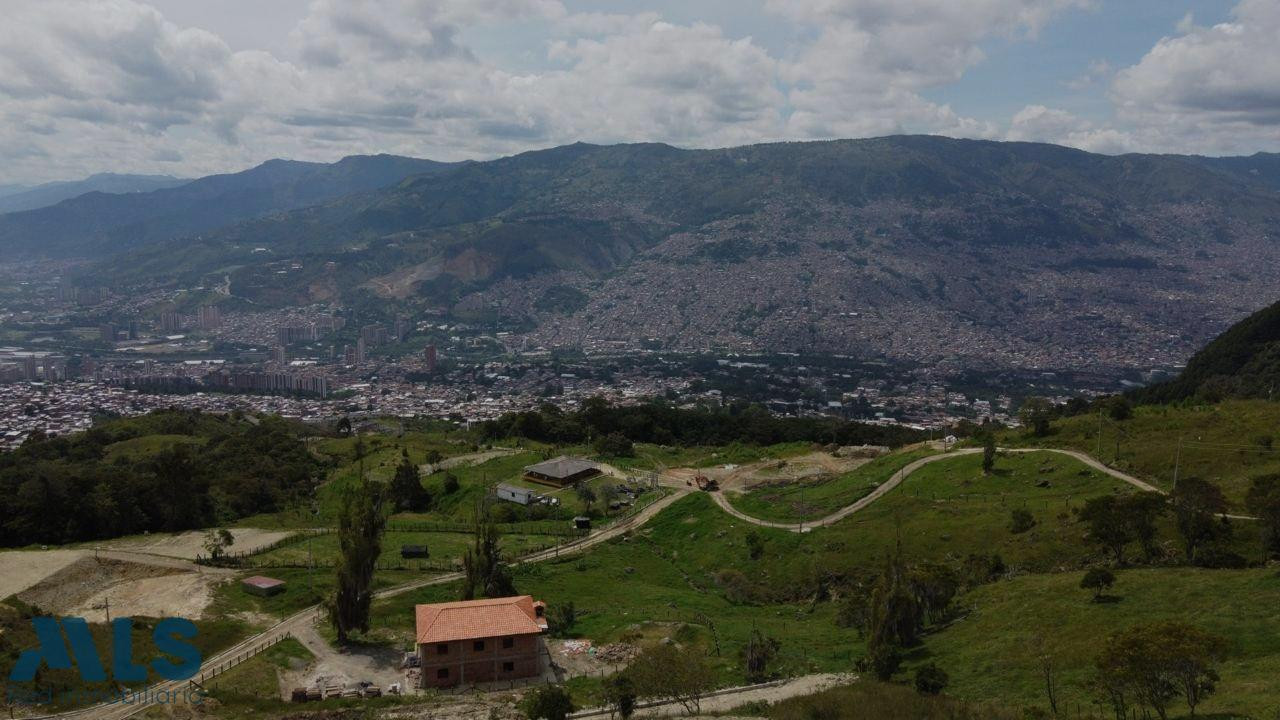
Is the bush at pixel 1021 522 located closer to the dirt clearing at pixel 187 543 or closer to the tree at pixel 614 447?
the tree at pixel 614 447

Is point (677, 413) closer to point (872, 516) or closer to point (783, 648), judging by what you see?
point (872, 516)

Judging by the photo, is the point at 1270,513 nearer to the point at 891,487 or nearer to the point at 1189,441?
the point at 1189,441

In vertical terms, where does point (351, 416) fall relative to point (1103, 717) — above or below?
below

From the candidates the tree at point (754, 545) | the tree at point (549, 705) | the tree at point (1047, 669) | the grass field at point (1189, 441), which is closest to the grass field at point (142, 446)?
the tree at point (754, 545)

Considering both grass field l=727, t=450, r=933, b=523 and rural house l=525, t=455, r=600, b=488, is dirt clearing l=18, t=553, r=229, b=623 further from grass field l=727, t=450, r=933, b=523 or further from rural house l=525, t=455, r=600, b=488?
grass field l=727, t=450, r=933, b=523

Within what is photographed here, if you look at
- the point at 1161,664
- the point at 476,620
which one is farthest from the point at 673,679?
the point at 1161,664

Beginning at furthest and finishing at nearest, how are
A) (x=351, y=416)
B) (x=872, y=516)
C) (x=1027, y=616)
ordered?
(x=351, y=416) < (x=872, y=516) < (x=1027, y=616)

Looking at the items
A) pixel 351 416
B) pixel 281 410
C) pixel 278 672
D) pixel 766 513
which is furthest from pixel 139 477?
pixel 281 410
